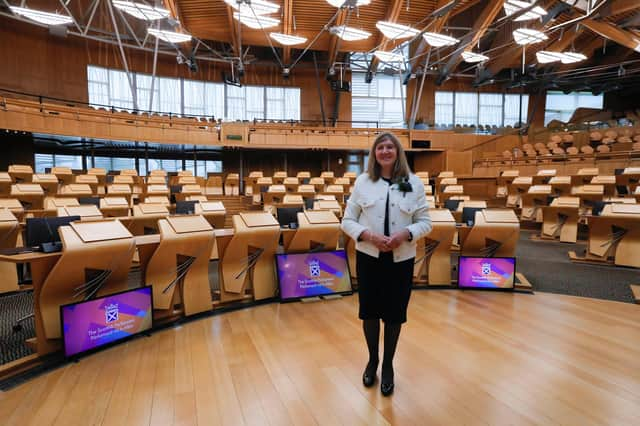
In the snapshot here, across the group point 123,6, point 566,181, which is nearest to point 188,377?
point 566,181

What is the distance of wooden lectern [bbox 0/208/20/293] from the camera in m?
3.64

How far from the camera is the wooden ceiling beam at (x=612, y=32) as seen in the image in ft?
34.7

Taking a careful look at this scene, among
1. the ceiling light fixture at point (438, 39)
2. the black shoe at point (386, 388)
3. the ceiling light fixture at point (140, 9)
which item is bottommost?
the black shoe at point (386, 388)

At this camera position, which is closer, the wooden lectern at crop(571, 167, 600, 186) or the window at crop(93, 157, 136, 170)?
→ the wooden lectern at crop(571, 167, 600, 186)

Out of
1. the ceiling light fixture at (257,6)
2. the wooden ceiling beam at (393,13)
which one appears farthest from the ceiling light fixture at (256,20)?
the wooden ceiling beam at (393,13)

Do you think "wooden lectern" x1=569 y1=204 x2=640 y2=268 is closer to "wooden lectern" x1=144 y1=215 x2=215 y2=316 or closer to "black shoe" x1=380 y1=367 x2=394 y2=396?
"black shoe" x1=380 y1=367 x2=394 y2=396

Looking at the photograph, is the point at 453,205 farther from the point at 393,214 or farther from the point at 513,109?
the point at 513,109

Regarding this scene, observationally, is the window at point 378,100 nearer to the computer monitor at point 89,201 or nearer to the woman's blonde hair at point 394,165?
the computer monitor at point 89,201

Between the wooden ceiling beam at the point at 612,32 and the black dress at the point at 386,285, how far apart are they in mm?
12771

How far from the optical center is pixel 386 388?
1.98 metres

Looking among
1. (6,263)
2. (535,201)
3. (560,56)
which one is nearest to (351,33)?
(560,56)

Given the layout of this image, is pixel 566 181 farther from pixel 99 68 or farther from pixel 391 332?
pixel 99 68

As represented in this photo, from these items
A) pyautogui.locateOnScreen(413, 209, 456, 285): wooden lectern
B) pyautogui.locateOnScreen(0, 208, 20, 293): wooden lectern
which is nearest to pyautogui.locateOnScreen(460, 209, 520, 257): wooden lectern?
pyautogui.locateOnScreen(413, 209, 456, 285): wooden lectern

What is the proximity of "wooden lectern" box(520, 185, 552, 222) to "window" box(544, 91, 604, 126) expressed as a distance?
14603 millimetres
